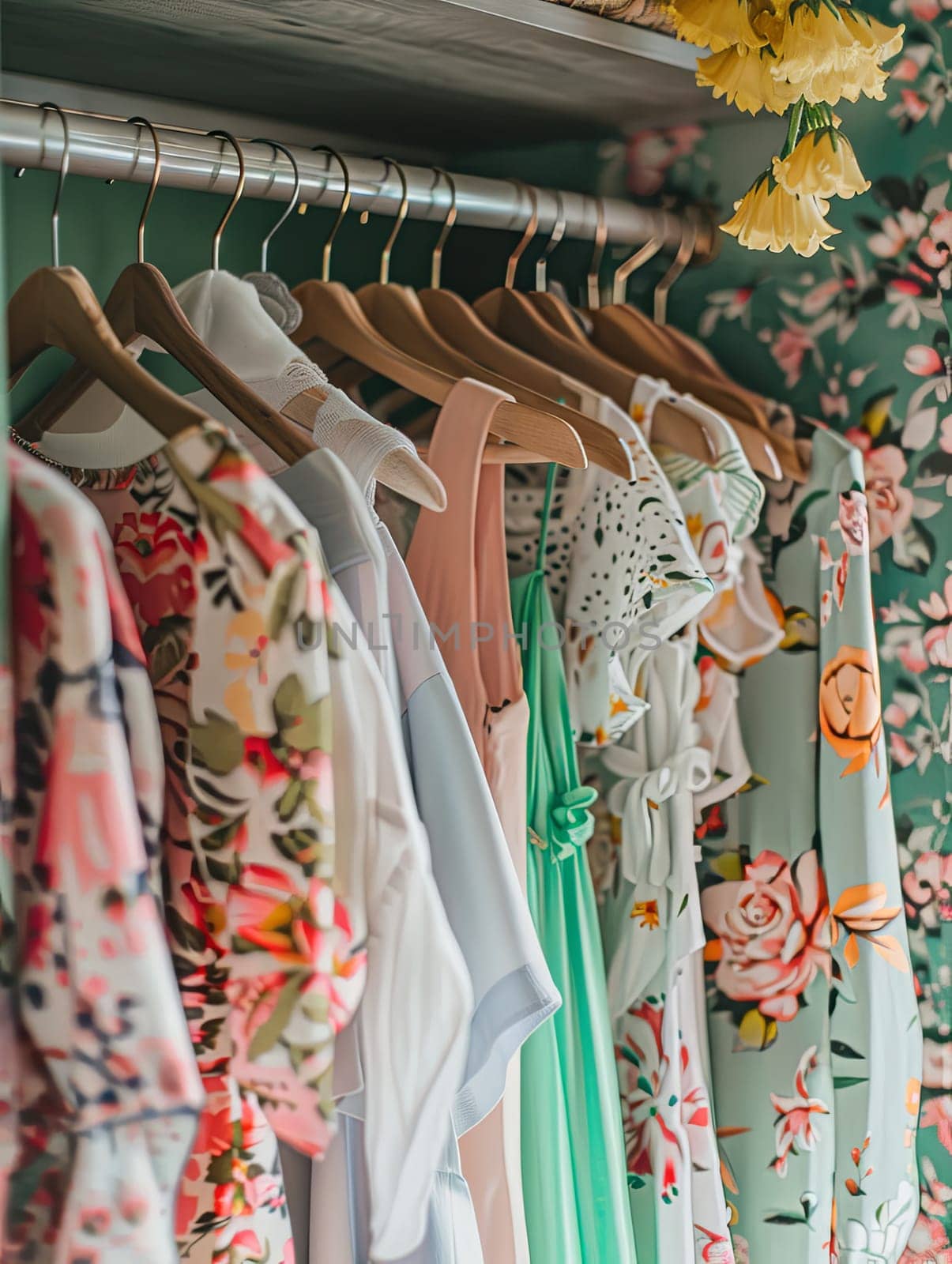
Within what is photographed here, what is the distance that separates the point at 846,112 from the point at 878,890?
29.4 inches

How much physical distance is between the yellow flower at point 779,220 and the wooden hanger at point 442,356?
185 mm

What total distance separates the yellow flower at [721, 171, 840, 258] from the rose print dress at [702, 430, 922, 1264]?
0.96ft

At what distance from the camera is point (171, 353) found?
896mm

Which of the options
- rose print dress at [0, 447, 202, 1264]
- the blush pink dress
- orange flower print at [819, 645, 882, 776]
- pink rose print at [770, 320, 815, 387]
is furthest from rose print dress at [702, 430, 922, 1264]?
rose print dress at [0, 447, 202, 1264]

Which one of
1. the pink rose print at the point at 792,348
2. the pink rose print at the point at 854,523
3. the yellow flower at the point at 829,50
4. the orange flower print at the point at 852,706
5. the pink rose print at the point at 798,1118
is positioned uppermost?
the yellow flower at the point at 829,50

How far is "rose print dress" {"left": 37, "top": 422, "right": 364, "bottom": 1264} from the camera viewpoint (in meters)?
0.70

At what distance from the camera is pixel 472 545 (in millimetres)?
1020

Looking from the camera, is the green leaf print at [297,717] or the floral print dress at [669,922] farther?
the floral print dress at [669,922]

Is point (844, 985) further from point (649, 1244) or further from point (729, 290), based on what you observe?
point (729, 290)

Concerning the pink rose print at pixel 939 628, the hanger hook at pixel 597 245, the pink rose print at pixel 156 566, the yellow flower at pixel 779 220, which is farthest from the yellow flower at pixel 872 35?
the pink rose print at pixel 156 566

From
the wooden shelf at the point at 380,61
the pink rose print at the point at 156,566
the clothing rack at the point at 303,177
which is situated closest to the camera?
the pink rose print at the point at 156,566

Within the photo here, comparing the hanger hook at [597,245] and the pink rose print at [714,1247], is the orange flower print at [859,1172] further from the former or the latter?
the hanger hook at [597,245]

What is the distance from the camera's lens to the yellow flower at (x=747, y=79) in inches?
38.3

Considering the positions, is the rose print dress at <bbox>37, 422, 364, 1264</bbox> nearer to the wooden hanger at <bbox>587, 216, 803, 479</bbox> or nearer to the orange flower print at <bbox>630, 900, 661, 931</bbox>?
the orange flower print at <bbox>630, 900, 661, 931</bbox>
